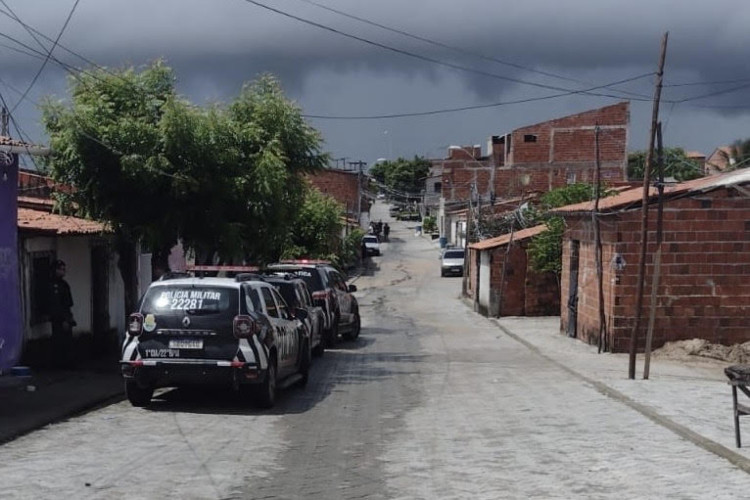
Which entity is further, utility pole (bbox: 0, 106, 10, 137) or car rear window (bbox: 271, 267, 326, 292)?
car rear window (bbox: 271, 267, 326, 292)

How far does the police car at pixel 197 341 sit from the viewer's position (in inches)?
482

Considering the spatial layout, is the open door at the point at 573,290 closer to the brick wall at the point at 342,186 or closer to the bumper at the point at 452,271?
the bumper at the point at 452,271

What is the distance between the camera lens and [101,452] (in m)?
9.59

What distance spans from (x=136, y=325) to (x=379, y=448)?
3999mm

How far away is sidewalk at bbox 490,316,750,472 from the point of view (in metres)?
11.0

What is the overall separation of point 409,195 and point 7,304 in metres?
117

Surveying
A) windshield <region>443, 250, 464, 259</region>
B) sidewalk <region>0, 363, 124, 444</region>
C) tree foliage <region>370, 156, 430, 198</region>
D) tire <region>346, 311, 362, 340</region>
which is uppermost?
tree foliage <region>370, 156, 430, 198</region>

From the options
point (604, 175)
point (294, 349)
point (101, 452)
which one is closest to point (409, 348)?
point (294, 349)

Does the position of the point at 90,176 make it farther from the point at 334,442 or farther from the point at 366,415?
the point at 334,442

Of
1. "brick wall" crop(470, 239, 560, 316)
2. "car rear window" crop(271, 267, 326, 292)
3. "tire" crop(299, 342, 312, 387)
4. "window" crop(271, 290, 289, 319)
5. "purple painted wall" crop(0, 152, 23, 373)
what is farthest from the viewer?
"brick wall" crop(470, 239, 560, 316)

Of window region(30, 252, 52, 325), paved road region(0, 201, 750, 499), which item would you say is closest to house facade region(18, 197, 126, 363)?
window region(30, 252, 52, 325)

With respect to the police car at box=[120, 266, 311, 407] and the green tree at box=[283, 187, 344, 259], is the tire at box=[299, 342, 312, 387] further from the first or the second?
the green tree at box=[283, 187, 344, 259]

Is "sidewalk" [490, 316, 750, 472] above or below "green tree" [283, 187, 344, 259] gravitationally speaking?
below

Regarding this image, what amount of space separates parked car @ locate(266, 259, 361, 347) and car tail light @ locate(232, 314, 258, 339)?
9.54 meters
